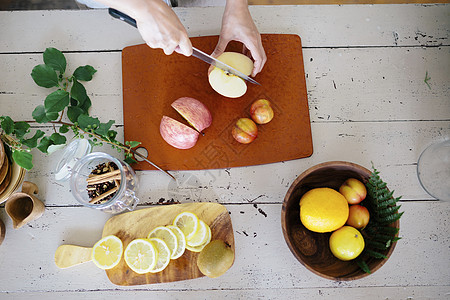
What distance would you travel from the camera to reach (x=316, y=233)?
100 cm

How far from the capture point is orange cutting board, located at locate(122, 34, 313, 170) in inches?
42.7

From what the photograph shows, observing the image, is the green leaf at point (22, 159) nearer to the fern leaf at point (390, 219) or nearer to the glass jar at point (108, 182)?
the glass jar at point (108, 182)

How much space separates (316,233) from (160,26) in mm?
759

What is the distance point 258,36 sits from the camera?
3.61 feet

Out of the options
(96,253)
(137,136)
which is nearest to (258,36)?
(137,136)

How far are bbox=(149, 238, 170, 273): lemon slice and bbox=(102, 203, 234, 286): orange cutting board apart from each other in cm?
5

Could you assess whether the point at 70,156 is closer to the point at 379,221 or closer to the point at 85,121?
the point at 85,121

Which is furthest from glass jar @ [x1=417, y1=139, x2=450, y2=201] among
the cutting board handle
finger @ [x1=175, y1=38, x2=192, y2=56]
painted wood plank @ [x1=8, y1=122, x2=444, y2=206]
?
the cutting board handle

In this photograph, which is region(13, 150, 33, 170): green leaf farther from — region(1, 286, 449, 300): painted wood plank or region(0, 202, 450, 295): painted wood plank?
region(1, 286, 449, 300): painted wood plank

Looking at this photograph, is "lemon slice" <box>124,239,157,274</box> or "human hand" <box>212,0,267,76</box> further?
"human hand" <box>212,0,267,76</box>

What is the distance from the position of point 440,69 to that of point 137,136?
3.57 ft

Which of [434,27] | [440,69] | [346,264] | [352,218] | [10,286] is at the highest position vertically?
[434,27]

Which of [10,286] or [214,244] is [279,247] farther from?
[10,286]

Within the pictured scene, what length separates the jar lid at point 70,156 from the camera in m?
1.08
